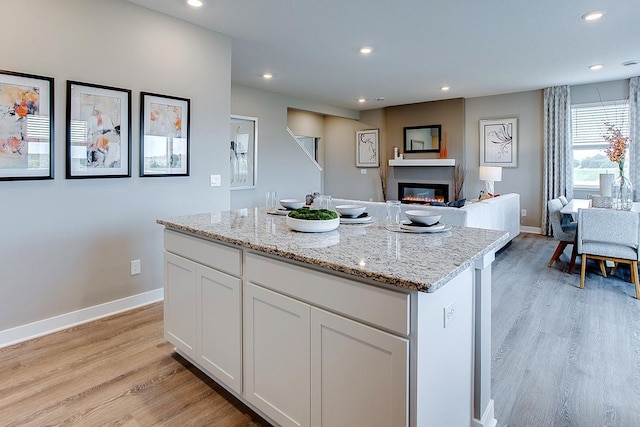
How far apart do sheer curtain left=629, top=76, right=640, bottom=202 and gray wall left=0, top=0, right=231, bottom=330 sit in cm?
613

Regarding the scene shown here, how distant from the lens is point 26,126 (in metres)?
2.50

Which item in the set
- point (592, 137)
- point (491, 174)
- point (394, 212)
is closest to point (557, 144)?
point (592, 137)

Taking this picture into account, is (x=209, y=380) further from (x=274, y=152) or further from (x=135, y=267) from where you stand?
(x=274, y=152)

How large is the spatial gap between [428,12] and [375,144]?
5.42m

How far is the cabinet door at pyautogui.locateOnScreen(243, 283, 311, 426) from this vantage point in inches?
59.0

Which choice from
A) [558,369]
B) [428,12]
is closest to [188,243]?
[558,369]

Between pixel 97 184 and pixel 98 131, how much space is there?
40 centimetres

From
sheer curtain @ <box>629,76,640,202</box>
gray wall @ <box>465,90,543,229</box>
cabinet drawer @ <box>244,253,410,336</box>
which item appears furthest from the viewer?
gray wall @ <box>465,90,543,229</box>

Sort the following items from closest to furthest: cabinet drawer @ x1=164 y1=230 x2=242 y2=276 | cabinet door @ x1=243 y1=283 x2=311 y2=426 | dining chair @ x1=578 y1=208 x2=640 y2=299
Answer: cabinet door @ x1=243 y1=283 x2=311 y2=426, cabinet drawer @ x1=164 y1=230 x2=242 y2=276, dining chair @ x1=578 y1=208 x2=640 y2=299

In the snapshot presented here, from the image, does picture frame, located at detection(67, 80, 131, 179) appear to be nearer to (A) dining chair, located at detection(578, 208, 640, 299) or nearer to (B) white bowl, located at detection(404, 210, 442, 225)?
(B) white bowl, located at detection(404, 210, 442, 225)

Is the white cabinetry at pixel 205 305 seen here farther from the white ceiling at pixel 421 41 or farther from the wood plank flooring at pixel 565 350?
the white ceiling at pixel 421 41

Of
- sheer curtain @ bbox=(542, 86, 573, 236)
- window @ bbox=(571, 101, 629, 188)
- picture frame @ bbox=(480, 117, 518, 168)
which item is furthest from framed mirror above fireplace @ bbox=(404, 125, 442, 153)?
window @ bbox=(571, 101, 629, 188)

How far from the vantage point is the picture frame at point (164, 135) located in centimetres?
312

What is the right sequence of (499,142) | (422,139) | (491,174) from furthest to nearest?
(422,139) < (499,142) < (491,174)
